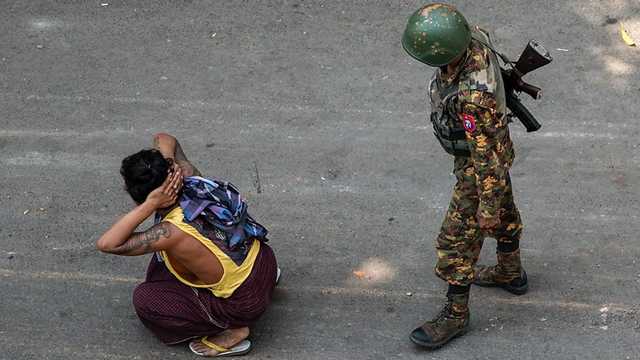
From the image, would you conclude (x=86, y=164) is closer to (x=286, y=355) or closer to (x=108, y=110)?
(x=108, y=110)

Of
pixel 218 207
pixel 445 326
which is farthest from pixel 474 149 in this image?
pixel 218 207

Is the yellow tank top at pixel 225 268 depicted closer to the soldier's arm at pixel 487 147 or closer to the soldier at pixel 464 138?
the soldier at pixel 464 138

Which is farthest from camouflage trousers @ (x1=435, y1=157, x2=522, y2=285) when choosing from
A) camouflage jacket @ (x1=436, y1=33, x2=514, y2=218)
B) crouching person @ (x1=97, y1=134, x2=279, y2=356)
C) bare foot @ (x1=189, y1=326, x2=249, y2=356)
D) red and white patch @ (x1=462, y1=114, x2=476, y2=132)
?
bare foot @ (x1=189, y1=326, x2=249, y2=356)

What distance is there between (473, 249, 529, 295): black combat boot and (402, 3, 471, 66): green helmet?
1269 mm

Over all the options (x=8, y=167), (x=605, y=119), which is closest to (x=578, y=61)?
(x=605, y=119)

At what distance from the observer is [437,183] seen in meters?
5.53

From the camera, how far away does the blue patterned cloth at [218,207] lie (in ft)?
13.8

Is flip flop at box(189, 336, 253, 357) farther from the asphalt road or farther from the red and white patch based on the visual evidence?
the red and white patch

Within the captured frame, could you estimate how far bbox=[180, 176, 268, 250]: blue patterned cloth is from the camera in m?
4.20

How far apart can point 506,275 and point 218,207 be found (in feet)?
5.21

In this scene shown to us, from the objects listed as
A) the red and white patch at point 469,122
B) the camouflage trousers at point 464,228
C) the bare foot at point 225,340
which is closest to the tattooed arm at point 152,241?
the bare foot at point 225,340

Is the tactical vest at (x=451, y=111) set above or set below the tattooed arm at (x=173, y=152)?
above

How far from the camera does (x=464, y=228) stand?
4266 mm

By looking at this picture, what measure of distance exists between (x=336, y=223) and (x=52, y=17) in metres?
3.35
